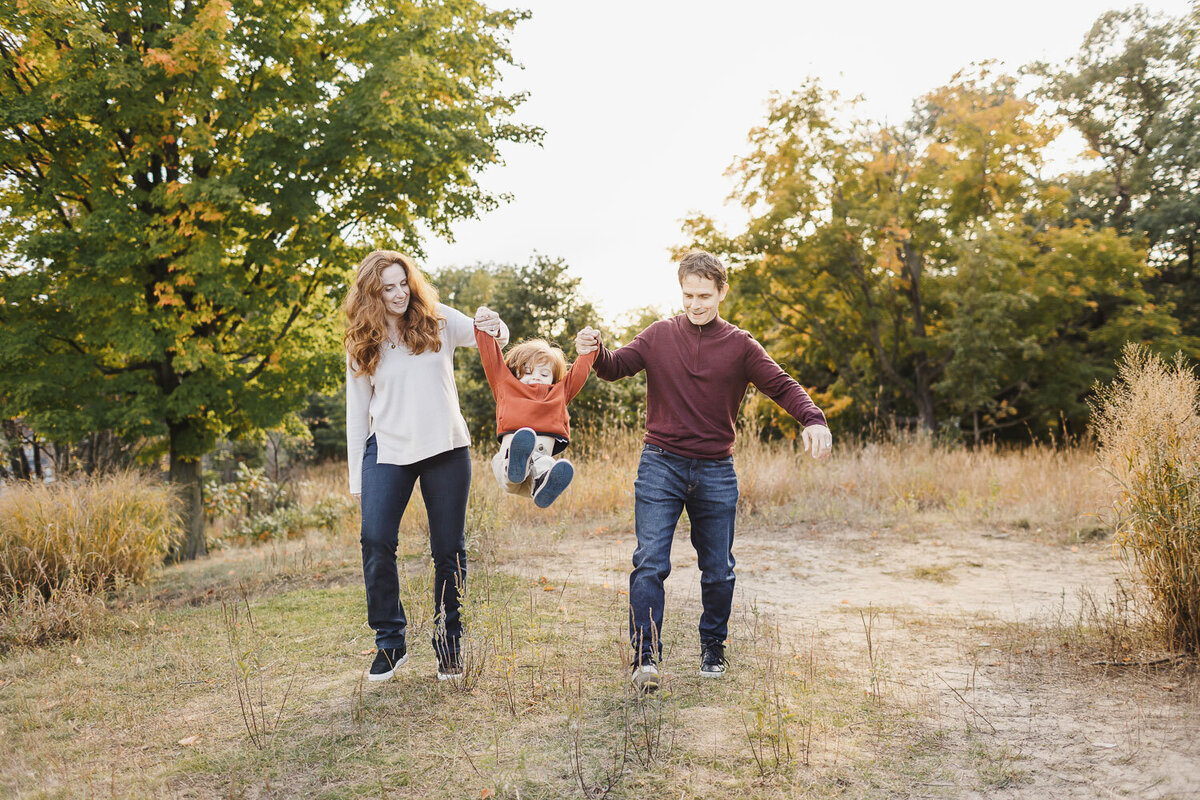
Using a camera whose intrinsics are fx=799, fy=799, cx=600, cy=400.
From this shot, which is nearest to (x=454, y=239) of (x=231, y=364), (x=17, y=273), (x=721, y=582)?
(x=231, y=364)

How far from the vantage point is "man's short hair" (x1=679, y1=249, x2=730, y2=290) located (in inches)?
143

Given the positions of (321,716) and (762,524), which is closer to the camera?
(321,716)

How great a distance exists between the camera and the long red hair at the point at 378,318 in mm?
3602

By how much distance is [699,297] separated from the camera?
366cm

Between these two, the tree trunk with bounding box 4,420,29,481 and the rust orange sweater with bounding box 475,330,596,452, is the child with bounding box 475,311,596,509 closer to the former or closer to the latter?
the rust orange sweater with bounding box 475,330,596,452

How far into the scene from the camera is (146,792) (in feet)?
9.09

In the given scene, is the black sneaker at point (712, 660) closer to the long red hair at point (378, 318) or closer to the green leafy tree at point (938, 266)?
the long red hair at point (378, 318)

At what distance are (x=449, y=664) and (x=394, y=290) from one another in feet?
5.77

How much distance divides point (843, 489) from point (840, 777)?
761 cm

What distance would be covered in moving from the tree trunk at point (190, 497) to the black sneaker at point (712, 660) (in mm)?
9115

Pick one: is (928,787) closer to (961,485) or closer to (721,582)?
(721,582)

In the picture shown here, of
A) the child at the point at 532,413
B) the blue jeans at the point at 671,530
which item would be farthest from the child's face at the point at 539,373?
the blue jeans at the point at 671,530

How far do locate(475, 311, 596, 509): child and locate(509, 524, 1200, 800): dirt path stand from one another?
5.13ft

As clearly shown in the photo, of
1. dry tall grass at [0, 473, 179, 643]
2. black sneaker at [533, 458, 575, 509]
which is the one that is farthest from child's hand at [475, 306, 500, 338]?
dry tall grass at [0, 473, 179, 643]
